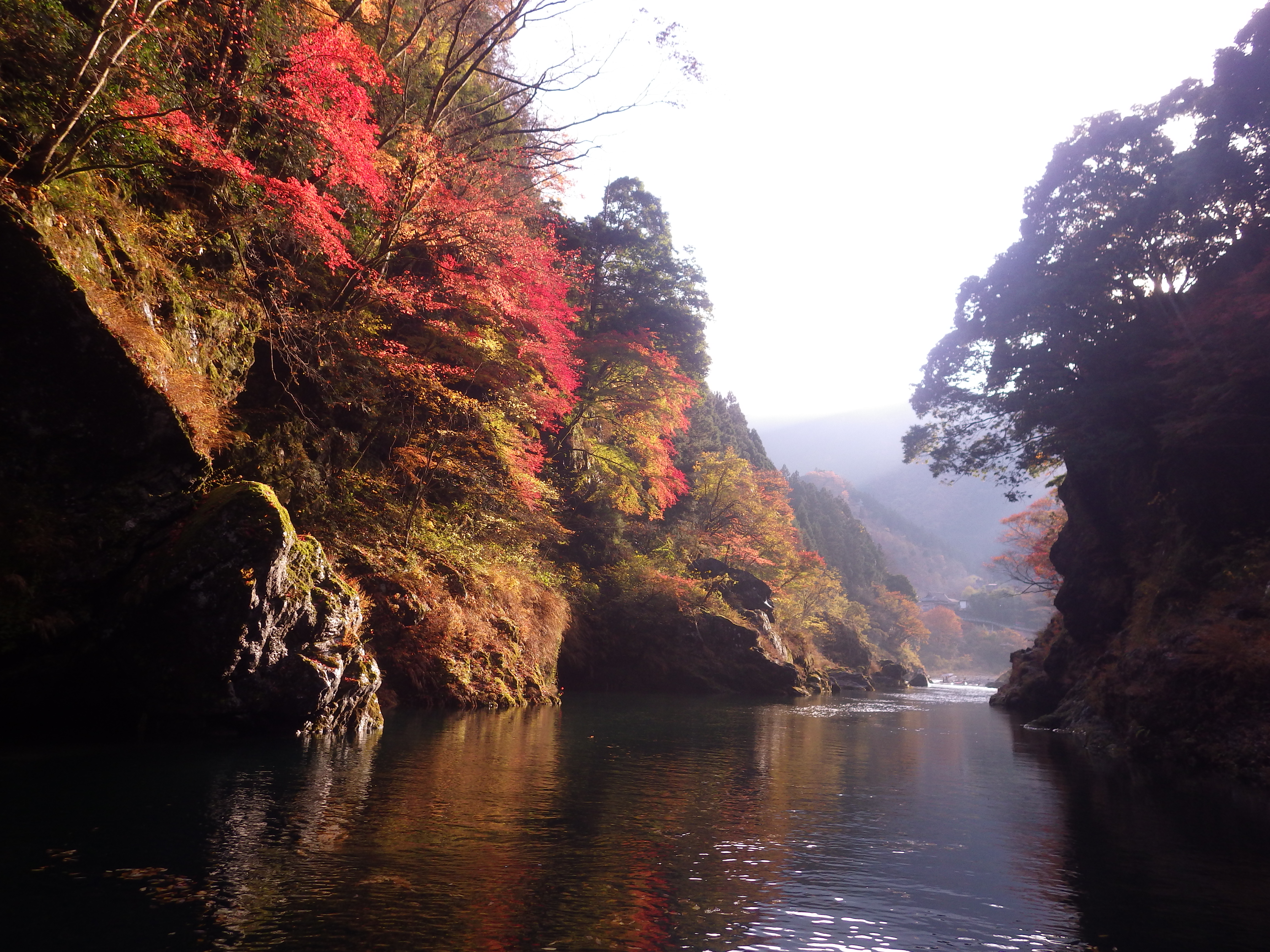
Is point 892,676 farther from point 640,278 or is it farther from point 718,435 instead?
point 640,278

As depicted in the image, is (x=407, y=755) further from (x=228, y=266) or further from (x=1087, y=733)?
(x=1087, y=733)

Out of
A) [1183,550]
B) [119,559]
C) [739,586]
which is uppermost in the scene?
[1183,550]

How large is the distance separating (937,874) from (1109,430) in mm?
15899

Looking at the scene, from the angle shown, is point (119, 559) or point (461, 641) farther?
point (461, 641)

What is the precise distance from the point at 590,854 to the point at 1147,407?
59.9ft

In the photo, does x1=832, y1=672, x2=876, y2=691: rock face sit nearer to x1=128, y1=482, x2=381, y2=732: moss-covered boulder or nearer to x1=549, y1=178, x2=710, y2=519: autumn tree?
x1=549, y1=178, x2=710, y2=519: autumn tree

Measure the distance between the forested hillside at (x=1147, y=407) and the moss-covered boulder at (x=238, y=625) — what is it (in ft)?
42.6

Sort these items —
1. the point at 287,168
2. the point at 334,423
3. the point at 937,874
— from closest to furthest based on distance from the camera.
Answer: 1. the point at 937,874
2. the point at 287,168
3. the point at 334,423

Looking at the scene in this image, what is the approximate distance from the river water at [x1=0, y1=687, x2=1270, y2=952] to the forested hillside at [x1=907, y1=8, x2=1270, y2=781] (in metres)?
3.50

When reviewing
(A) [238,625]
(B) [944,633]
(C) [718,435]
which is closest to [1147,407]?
(A) [238,625]

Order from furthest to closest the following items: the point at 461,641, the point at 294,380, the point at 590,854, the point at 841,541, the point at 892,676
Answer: the point at 841,541, the point at 892,676, the point at 461,641, the point at 294,380, the point at 590,854

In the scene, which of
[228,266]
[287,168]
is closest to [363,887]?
[228,266]

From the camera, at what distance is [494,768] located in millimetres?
8180

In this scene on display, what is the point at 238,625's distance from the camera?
342 inches
